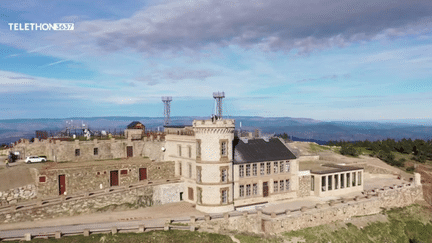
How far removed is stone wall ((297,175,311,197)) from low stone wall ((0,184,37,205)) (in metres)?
37.3

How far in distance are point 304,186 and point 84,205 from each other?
32.0 m

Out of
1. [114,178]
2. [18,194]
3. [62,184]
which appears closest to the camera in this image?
[18,194]

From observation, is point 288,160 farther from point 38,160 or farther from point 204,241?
point 38,160

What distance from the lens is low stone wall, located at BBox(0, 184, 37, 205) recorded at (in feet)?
140

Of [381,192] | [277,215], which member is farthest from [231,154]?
[381,192]

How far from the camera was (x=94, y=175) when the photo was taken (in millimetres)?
49031

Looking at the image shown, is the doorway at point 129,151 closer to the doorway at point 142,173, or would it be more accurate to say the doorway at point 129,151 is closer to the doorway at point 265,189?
the doorway at point 142,173

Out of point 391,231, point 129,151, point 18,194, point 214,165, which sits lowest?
point 391,231

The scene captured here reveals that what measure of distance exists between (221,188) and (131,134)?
75.3 ft

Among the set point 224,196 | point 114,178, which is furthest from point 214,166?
point 114,178

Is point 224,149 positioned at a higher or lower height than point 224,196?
higher

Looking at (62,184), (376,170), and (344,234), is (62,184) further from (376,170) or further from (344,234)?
(376,170)

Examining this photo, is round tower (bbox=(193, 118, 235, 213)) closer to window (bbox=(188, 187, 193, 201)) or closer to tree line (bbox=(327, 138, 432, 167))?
window (bbox=(188, 187, 193, 201))

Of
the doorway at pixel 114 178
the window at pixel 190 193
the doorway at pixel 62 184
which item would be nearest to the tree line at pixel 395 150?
the window at pixel 190 193
